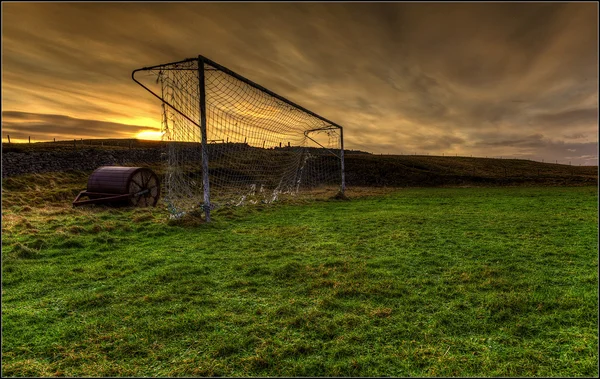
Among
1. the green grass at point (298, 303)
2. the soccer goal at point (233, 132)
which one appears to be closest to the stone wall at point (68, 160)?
the soccer goal at point (233, 132)

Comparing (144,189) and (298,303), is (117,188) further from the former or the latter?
(298,303)

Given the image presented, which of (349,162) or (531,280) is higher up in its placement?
(349,162)

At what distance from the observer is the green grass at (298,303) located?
3.19 m

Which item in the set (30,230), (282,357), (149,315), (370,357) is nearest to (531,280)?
(370,357)

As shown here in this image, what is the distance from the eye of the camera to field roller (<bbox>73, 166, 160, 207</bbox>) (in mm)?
13070

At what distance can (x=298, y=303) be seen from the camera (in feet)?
14.6

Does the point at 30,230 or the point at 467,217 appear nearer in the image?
the point at 30,230

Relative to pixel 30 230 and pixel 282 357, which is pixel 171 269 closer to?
pixel 282 357

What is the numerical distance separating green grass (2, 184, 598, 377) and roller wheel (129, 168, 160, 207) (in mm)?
4762

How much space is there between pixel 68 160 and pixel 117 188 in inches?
526

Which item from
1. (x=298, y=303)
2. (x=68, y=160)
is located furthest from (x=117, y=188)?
(x=68, y=160)

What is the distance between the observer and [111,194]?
1320cm

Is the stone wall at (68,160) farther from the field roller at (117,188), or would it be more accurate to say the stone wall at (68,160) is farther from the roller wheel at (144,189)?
the field roller at (117,188)

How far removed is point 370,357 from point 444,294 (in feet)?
6.99
